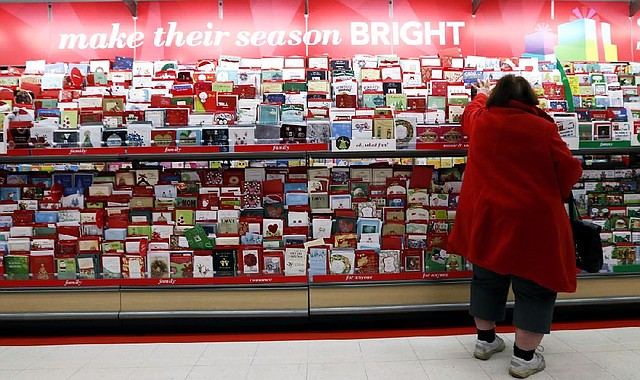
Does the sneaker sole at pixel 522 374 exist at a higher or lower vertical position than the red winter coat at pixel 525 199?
lower

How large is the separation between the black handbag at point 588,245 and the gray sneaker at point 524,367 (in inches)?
23.4

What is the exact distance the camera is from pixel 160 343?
9.93 feet

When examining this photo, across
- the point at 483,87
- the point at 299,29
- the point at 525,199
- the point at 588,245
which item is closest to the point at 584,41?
the point at 483,87

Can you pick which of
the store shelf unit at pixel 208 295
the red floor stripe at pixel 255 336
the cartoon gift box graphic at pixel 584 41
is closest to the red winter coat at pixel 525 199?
the store shelf unit at pixel 208 295

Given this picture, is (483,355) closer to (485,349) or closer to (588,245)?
(485,349)

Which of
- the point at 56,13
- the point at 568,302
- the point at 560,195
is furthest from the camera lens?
the point at 56,13

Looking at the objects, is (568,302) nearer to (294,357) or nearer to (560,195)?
(560,195)

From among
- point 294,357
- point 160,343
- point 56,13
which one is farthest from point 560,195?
point 56,13

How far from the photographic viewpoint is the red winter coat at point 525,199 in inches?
95.3

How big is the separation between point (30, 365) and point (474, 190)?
8.99 feet

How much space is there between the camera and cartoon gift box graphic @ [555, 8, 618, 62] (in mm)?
4828

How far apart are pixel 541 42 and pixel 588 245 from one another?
9.79 ft

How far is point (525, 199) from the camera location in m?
2.43

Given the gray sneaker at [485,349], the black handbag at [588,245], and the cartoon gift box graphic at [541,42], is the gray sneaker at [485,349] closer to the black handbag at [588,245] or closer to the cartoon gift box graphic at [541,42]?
the black handbag at [588,245]
